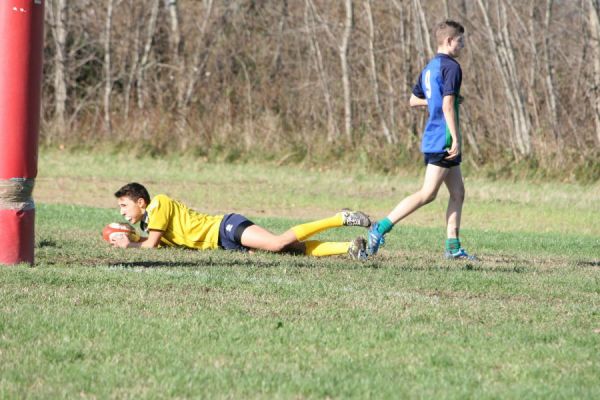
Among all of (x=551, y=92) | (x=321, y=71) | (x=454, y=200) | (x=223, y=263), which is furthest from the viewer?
(x=321, y=71)

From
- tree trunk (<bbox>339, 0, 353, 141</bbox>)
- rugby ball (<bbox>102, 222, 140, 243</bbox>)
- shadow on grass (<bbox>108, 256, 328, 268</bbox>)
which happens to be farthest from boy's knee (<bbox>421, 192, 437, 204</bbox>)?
tree trunk (<bbox>339, 0, 353, 141</bbox>)

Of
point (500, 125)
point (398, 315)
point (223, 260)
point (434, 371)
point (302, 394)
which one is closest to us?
point (302, 394)

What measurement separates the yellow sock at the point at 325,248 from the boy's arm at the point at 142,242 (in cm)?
133

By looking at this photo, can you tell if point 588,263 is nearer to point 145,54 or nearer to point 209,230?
point 209,230

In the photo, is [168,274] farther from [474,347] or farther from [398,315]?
[474,347]

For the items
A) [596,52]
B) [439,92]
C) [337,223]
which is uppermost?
[596,52]

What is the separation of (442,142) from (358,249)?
3.94 feet

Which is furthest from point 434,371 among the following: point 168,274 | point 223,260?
point 223,260

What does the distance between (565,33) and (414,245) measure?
39.0ft

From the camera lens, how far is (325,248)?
1003 cm

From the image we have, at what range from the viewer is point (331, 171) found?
21.3 meters

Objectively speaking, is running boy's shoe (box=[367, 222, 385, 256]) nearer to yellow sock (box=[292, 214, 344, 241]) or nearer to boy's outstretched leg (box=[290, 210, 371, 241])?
boy's outstretched leg (box=[290, 210, 371, 241])

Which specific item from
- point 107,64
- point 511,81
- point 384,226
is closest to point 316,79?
point 107,64

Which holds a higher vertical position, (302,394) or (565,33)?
(565,33)
